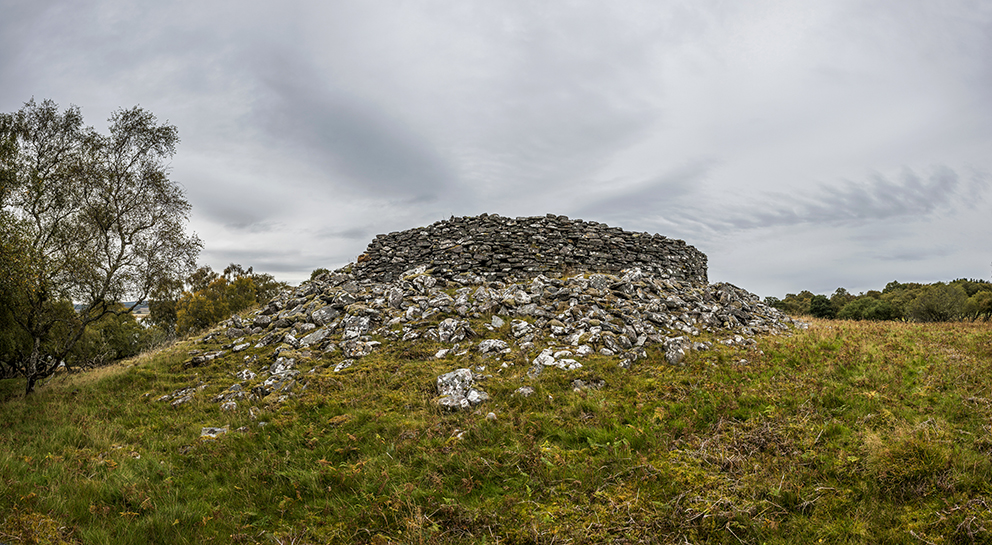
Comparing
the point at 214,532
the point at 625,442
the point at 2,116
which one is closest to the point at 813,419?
the point at 625,442

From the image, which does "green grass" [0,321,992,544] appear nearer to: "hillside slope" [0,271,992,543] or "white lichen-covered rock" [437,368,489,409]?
"hillside slope" [0,271,992,543]

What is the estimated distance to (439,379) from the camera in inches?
388

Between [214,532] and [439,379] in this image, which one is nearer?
[214,532]

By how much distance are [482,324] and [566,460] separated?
7684 mm

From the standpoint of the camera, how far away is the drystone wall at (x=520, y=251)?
1866cm

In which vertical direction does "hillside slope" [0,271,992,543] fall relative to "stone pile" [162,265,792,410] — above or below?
below

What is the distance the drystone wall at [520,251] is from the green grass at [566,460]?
331 inches

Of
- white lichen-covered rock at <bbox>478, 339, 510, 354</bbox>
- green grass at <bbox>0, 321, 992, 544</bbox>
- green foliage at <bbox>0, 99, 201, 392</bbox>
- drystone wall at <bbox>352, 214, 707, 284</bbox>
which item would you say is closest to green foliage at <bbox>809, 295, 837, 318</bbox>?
drystone wall at <bbox>352, 214, 707, 284</bbox>

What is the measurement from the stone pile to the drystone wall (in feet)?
2.80

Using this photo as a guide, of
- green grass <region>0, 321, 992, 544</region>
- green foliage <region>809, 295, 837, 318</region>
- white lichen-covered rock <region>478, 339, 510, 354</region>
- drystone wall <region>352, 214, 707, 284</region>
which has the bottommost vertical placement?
green grass <region>0, 321, 992, 544</region>

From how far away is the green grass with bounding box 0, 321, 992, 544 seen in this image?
4.63 m

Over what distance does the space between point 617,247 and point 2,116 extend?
24680 millimetres

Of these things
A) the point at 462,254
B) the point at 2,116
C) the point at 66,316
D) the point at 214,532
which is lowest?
the point at 214,532

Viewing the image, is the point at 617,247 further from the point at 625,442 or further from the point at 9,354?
the point at 9,354
